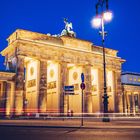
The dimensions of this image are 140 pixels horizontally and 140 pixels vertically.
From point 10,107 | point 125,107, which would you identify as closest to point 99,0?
point 10,107

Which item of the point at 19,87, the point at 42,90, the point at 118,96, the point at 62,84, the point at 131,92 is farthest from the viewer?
the point at 131,92

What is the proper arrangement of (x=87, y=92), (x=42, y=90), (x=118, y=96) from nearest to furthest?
(x=42, y=90), (x=87, y=92), (x=118, y=96)

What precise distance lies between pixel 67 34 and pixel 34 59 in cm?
1120

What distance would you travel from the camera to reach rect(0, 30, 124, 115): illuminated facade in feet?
135

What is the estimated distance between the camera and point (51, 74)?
158 ft

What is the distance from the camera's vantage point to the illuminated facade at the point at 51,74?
135ft

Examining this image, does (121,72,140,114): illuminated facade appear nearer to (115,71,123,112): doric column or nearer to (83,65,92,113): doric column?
(115,71,123,112): doric column

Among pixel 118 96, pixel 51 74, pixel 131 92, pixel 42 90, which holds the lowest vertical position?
pixel 118 96

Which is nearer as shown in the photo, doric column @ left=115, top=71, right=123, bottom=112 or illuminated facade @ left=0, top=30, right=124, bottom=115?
illuminated facade @ left=0, top=30, right=124, bottom=115

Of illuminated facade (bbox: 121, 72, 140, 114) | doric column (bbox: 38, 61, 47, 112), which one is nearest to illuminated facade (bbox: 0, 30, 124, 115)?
doric column (bbox: 38, 61, 47, 112)

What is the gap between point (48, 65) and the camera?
4884 centimetres

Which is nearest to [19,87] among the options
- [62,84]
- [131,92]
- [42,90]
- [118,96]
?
[42,90]

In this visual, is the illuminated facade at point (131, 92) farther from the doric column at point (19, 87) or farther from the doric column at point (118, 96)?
the doric column at point (19, 87)

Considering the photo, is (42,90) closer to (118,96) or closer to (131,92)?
(118,96)
